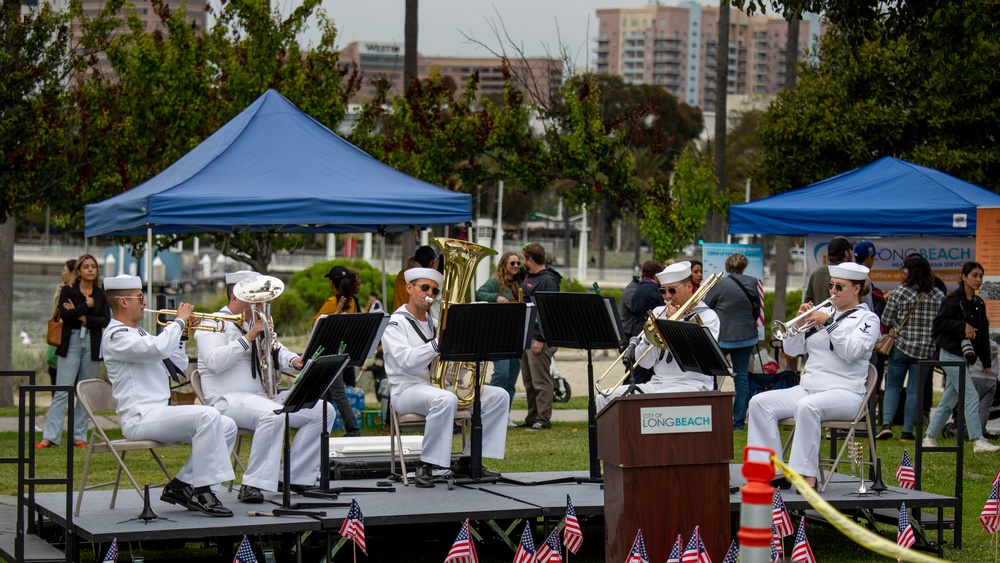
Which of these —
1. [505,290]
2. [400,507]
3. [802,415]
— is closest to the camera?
[400,507]

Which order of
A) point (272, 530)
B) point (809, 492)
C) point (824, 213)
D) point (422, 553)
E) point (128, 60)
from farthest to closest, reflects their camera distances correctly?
point (128, 60)
point (824, 213)
point (422, 553)
point (272, 530)
point (809, 492)

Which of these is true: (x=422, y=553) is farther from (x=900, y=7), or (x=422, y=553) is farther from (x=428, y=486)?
(x=900, y=7)

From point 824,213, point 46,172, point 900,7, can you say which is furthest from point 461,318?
point 46,172

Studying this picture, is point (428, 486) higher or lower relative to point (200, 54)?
lower

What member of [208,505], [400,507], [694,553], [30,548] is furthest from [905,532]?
[30,548]

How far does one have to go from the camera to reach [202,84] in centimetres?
1686

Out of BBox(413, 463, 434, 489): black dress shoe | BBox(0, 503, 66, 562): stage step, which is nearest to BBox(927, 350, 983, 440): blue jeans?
BBox(413, 463, 434, 489): black dress shoe

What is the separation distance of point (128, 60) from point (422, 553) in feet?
34.2

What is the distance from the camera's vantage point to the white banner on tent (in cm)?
1494

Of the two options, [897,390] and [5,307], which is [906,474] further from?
[5,307]

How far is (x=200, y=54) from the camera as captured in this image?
1705cm

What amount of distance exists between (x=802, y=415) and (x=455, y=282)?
263 centimetres

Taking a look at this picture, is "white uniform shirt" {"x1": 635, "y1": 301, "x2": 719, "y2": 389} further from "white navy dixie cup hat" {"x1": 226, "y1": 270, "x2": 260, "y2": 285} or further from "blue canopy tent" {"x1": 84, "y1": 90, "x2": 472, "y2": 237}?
"blue canopy tent" {"x1": 84, "y1": 90, "x2": 472, "y2": 237}

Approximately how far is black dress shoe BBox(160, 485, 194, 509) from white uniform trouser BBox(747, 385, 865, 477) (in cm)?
369
